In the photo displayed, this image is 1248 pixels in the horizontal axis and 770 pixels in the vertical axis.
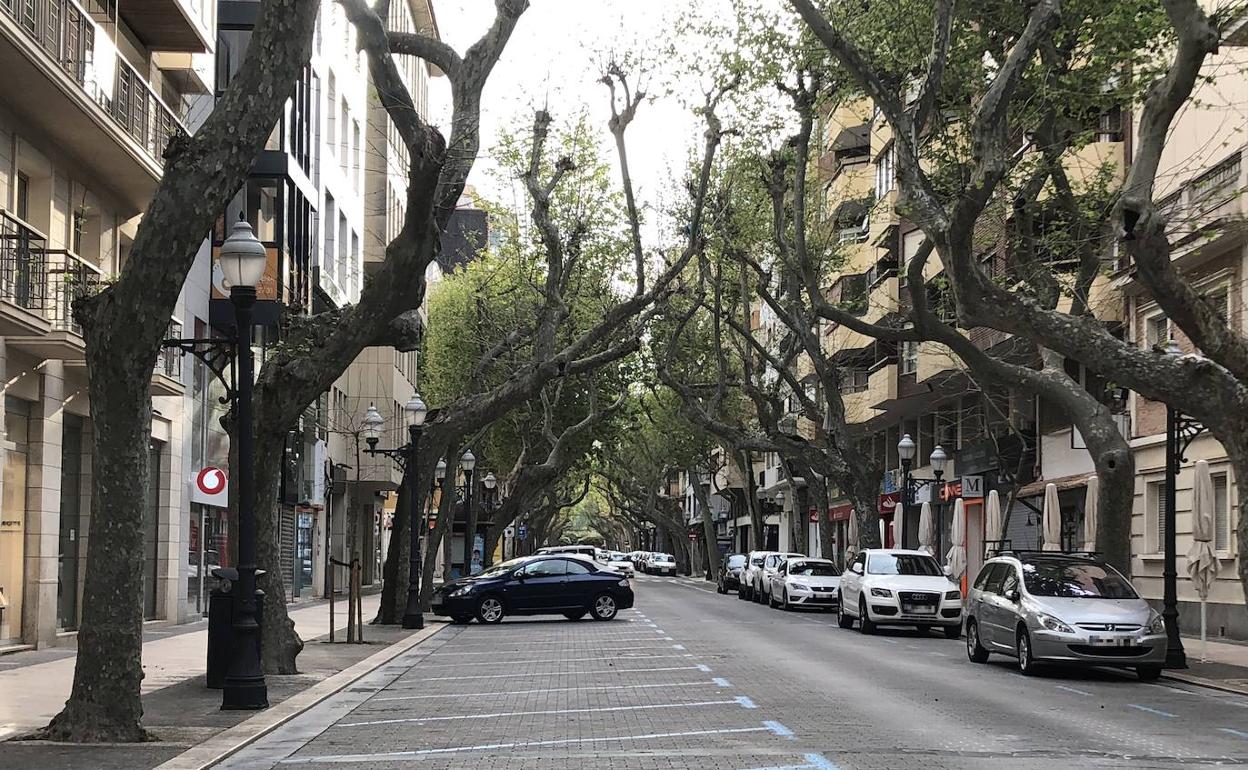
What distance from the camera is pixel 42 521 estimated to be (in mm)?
22719

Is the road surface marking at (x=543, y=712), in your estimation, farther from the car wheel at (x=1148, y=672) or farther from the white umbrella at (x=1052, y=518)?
the white umbrella at (x=1052, y=518)

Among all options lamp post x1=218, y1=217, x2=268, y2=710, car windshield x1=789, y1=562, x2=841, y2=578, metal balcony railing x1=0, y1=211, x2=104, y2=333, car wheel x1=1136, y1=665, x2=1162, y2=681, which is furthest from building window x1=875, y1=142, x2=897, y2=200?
lamp post x1=218, y1=217, x2=268, y2=710

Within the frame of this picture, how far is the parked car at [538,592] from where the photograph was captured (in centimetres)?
3341

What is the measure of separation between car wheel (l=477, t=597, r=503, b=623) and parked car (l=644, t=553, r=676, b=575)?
61.2m

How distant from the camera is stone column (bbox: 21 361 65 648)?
22562 millimetres

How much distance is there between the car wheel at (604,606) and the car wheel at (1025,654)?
50.8 ft

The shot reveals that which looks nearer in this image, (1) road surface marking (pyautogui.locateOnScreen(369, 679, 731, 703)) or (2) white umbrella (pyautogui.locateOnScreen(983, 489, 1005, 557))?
(1) road surface marking (pyautogui.locateOnScreen(369, 679, 731, 703))

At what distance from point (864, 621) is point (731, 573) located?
25.8 m

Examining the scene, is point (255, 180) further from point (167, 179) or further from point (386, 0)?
point (167, 179)

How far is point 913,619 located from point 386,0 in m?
17.5

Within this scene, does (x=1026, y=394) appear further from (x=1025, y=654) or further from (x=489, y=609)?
(x=489, y=609)

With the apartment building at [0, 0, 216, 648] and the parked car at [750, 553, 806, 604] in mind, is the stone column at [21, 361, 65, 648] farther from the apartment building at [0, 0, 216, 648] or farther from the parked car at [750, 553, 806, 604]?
the parked car at [750, 553, 806, 604]

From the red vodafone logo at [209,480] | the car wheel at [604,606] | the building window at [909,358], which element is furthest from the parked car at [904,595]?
the building window at [909,358]

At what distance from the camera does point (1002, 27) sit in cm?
2322
